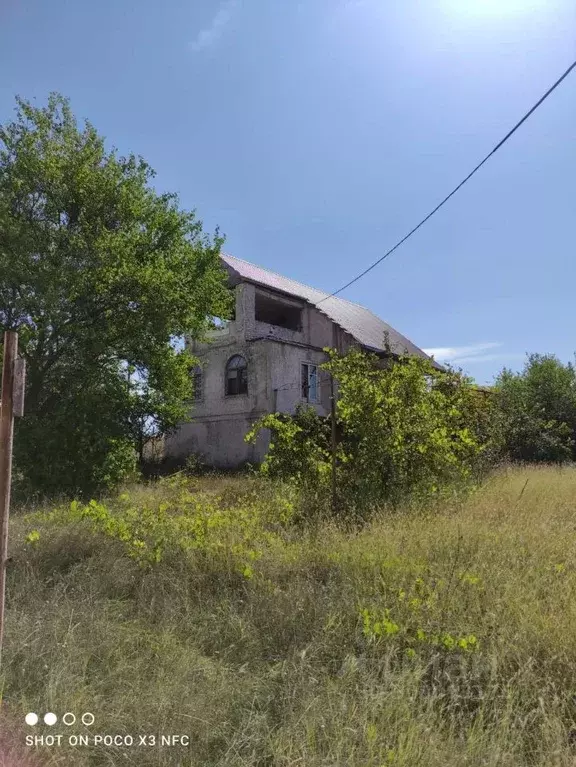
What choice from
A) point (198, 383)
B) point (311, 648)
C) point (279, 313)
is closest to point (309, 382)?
point (198, 383)

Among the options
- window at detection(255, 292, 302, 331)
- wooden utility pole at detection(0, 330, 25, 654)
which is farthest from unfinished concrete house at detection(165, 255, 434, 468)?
wooden utility pole at detection(0, 330, 25, 654)

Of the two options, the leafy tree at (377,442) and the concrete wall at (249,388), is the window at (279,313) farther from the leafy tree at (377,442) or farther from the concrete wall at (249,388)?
the leafy tree at (377,442)

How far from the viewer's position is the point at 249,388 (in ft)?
69.2

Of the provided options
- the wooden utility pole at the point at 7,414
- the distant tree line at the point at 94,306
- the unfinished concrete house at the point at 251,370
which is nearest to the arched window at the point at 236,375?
the unfinished concrete house at the point at 251,370

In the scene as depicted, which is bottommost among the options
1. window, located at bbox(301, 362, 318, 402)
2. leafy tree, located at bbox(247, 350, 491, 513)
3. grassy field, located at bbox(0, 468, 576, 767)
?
grassy field, located at bbox(0, 468, 576, 767)

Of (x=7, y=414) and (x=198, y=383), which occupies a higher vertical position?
(x=198, y=383)

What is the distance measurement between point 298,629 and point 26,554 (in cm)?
354

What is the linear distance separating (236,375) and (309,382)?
3.20 meters

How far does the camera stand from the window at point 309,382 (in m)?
22.3

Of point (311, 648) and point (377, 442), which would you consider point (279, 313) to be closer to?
point (377, 442)

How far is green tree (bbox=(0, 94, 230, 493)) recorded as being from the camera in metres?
11.5

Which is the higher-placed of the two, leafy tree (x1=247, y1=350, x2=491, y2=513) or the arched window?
the arched window

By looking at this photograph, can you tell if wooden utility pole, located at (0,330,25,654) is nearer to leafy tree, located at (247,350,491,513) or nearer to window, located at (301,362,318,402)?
leafy tree, located at (247,350,491,513)

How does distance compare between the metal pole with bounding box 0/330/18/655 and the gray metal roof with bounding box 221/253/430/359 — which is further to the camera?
the gray metal roof with bounding box 221/253/430/359
